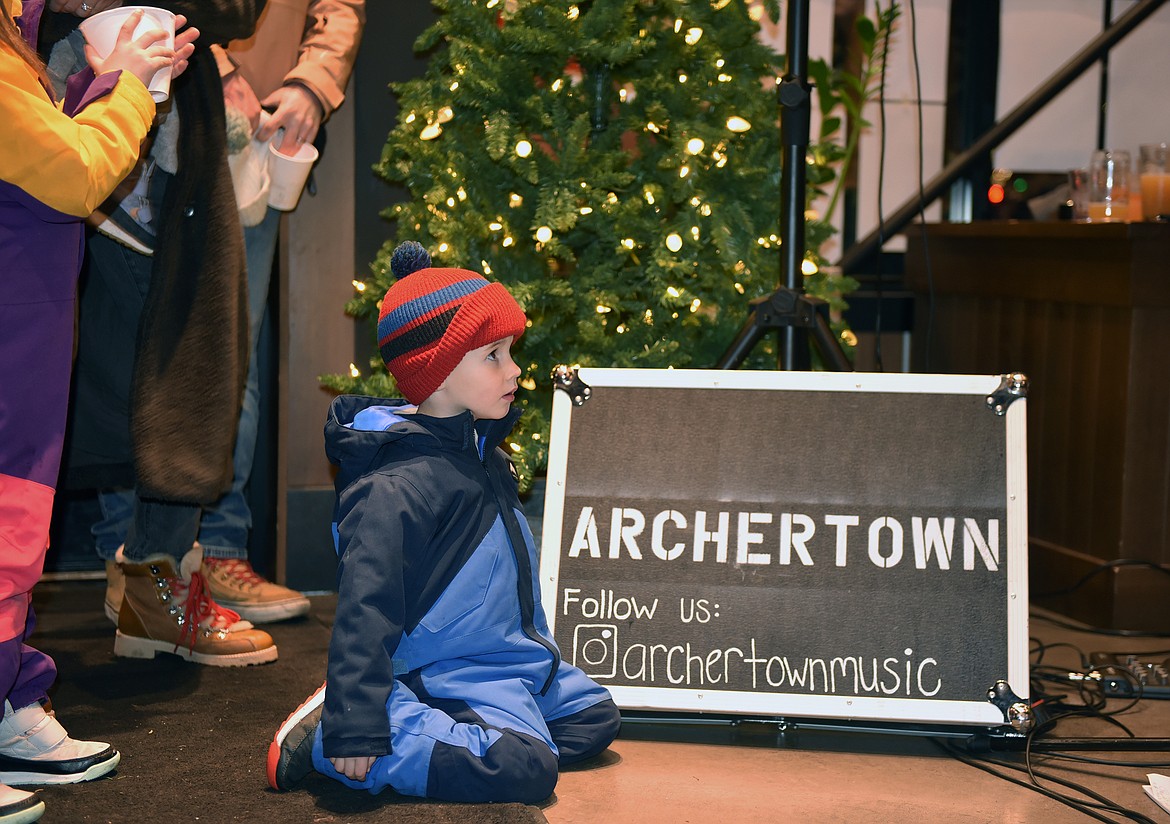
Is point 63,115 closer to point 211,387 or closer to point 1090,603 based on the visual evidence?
point 211,387

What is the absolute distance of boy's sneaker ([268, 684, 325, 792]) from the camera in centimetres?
178

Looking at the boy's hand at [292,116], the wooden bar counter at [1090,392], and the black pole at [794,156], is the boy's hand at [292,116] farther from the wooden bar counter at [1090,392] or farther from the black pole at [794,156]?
the wooden bar counter at [1090,392]

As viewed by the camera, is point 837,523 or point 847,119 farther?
point 847,119

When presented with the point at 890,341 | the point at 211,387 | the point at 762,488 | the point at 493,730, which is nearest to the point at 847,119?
the point at 890,341

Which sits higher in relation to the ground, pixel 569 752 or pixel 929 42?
pixel 929 42

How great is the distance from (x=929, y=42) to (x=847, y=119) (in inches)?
14.5

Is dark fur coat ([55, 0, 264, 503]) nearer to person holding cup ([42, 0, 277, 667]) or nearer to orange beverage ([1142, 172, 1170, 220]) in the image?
person holding cup ([42, 0, 277, 667])

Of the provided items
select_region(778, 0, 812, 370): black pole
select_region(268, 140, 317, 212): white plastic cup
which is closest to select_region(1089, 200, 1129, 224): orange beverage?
select_region(778, 0, 812, 370): black pole

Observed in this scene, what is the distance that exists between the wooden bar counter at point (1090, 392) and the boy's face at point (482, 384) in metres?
1.31

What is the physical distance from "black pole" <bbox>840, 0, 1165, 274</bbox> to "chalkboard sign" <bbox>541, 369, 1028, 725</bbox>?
1.86 meters

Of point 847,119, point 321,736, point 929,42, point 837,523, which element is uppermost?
point 929,42

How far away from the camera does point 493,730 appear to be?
177 cm

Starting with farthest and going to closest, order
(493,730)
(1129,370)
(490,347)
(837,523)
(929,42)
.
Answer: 1. (929,42)
2. (1129,370)
3. (837,523)
4. (490,347)
5. (493,730)

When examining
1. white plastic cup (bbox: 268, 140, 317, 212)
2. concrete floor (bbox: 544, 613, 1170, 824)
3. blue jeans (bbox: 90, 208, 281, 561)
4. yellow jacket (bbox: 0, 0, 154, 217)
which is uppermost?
white plastic cup (bbox: 268, 140, 317, 212)
